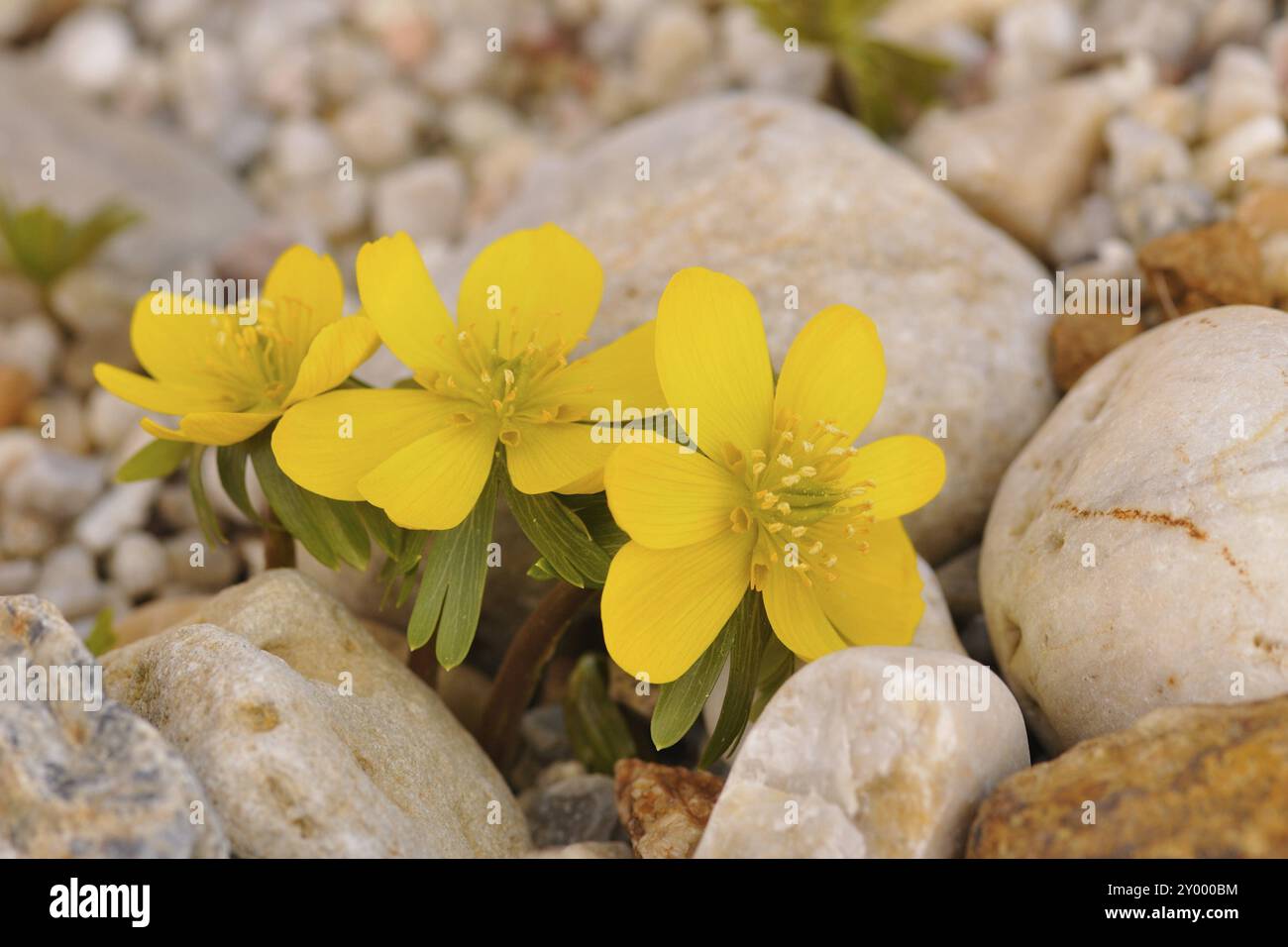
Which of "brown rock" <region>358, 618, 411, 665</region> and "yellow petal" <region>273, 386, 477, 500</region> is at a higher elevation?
"yellow petal" <region>273, 386, 477, 500</region>

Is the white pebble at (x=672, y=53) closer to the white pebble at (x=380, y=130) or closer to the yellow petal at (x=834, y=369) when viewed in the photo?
the white pebble at (x=380, y=130)

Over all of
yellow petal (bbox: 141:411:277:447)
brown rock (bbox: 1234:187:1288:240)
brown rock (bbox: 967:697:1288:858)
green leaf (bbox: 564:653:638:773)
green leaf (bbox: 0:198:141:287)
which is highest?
green leaf (bbox: 0:198:141:287)

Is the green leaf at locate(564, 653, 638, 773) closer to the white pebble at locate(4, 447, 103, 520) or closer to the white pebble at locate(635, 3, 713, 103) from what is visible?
the white pebble at locate(4, 447, 103, 520)

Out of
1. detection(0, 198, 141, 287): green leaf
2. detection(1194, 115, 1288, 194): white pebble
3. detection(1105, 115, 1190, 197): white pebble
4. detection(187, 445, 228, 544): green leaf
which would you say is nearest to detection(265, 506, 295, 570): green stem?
detection(187, 445, 228, 544): green leaf

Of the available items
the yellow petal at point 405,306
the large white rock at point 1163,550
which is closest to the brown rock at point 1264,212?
the large white rock at point 1163,550

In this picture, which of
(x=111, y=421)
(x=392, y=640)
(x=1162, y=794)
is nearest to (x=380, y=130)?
(x=111, y=421)

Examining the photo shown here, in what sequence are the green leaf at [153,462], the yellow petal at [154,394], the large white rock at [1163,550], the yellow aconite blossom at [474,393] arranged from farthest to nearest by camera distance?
the green leaf at [153,462] < the yellow petal at [154,394] < the yellow aconite blossom at [474,393] < the large white rock at [1163,550]
